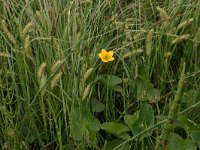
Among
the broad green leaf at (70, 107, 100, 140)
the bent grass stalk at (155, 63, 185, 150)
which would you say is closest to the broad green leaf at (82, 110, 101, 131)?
the broad green leaf at (70, 107, 100, 140)

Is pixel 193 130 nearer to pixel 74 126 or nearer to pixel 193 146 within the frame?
pixel 193 146

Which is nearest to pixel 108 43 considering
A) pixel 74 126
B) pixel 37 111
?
pixel 37 111

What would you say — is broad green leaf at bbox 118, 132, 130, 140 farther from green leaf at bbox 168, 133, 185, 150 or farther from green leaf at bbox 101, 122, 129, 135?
green leaf at bbox 168, 133, 185, 150

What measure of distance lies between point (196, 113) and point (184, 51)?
344 millimetres

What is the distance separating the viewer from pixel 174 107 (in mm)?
679

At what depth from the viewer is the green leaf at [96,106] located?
1326 mm

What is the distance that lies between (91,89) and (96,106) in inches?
3.9

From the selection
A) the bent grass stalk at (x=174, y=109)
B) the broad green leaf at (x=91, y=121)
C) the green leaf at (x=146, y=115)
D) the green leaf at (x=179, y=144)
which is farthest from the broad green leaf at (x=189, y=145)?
the bent grass stalk at (x=174, y=109)

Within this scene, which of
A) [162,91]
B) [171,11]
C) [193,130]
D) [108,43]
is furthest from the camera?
[171,11]

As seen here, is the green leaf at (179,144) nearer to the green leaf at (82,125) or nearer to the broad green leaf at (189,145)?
the broad green leaf at (189,145)

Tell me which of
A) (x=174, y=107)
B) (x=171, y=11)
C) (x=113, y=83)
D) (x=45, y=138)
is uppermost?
(x=174, y=107)

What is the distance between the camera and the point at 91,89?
1261mm

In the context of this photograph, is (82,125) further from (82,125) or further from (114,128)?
(114,128)

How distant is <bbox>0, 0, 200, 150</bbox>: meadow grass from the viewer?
1.15 m
